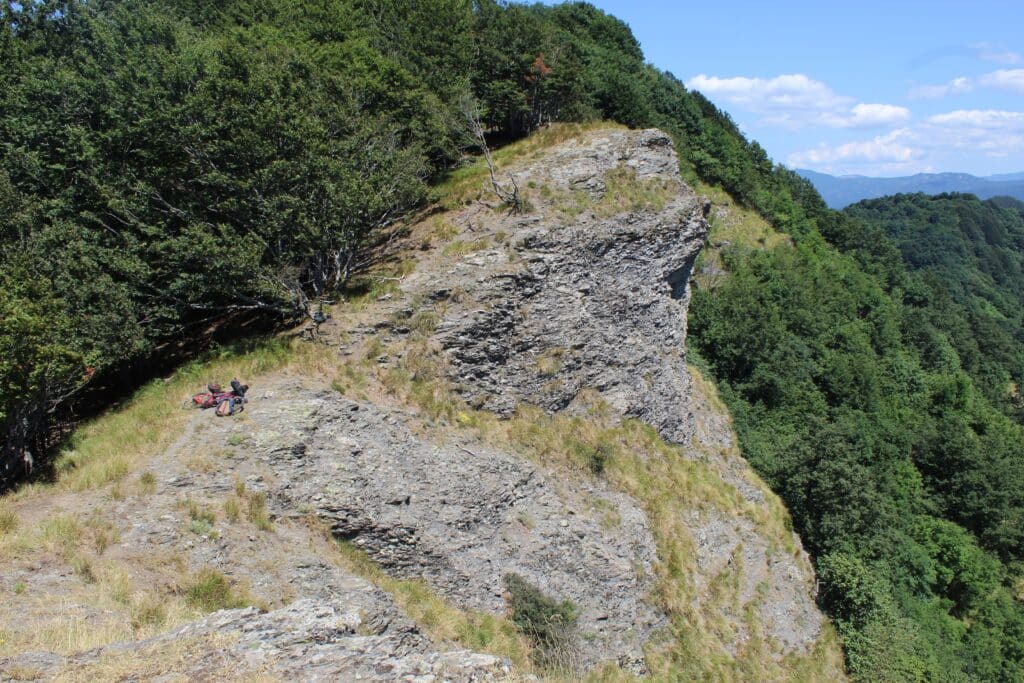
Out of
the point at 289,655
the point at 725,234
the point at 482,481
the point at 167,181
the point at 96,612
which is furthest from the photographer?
the point at 725,234

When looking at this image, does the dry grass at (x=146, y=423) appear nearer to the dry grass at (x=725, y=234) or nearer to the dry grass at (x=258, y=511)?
the dry grass at (x=258, y=511)

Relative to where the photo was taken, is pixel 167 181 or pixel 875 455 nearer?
pixel 167 181

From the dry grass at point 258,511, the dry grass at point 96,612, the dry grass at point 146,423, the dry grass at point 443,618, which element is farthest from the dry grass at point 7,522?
the dry grass at point 443,618

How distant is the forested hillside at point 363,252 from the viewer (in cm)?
1986

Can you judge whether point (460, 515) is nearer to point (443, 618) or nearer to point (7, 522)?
point (443, 618)

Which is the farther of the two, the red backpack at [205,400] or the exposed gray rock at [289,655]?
the red backpack at [205,400]

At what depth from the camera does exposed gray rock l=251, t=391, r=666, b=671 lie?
16516 mm

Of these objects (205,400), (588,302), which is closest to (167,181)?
(205,400)

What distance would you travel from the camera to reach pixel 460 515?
1844cm

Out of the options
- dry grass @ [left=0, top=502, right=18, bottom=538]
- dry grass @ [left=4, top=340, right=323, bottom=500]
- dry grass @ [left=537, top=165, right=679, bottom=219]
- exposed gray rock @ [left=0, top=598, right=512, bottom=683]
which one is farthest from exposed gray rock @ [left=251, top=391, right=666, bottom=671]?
dry grass @ [left=537, top=165, right=679, bottom=219]

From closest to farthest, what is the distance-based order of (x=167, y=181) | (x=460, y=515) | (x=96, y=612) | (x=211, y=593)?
1. (x=96, y=612)
2. (x=211, y=593)
3. (x=460, y=515)
4. (x=167, y=181)

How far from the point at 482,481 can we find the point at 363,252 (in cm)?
1310

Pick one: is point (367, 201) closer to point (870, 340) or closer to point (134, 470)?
point (134, 470)

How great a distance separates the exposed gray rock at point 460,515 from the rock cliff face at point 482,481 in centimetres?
7
